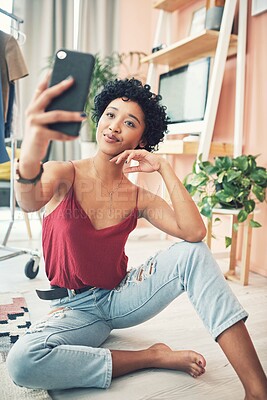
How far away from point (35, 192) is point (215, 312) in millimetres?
495

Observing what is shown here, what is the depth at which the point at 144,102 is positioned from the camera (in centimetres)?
89

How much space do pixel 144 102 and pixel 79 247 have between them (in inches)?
13.8

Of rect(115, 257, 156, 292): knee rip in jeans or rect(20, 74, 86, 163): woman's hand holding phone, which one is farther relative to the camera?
rect(115, 257, 156, 292): knee rip in jeans

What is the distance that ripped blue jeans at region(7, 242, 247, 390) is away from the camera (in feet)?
2.82

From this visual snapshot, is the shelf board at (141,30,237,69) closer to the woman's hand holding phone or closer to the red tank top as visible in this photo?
the red tank top

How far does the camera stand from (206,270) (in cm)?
88

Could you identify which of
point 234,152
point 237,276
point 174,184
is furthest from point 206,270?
point 234,152

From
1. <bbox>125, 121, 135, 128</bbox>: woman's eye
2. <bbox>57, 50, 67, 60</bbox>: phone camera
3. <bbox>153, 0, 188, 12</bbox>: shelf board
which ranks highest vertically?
<bbox>153, 0, 188, 12</bbox>: shelf board

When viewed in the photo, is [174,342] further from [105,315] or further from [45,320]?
[45,320]

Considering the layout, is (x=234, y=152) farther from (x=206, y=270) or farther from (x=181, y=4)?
(x=206, y=270)

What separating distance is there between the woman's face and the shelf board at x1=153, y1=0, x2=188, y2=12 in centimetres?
192

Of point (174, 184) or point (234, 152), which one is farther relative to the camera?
point (234, 152)

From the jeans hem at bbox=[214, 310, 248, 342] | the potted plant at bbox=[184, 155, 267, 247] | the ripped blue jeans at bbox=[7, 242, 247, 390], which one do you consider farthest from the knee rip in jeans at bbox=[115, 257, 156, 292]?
the potted plant at bbox=[184, 155, 267, 247]

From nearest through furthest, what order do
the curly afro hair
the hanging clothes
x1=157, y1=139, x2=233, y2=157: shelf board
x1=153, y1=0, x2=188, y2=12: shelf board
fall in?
the hanging clothes → the curly afro hair → x1=157, y1=139, x2=233, y2=157: shelf board → x1=153, y1=0, x2=188, y2=12: shelf board
